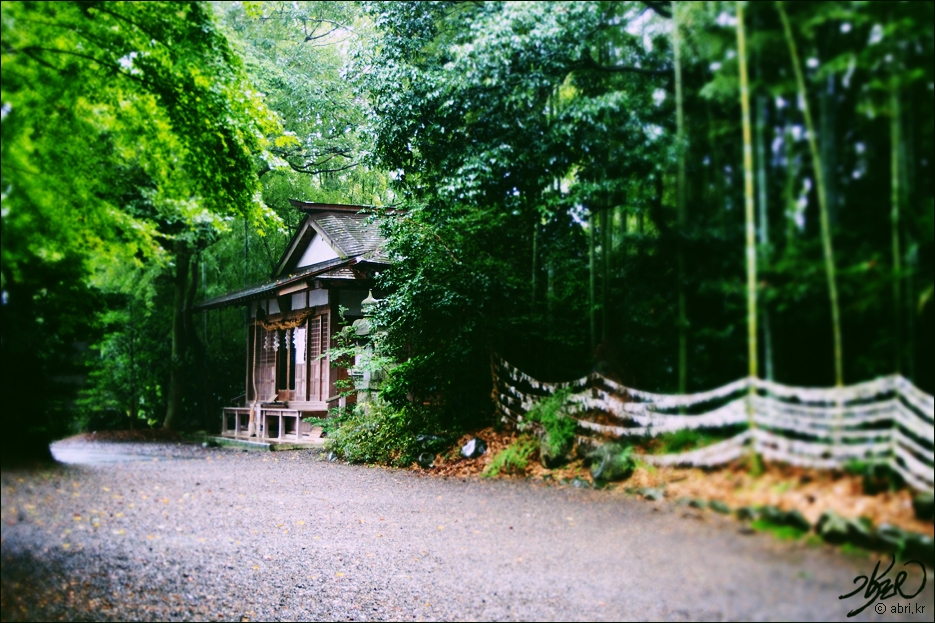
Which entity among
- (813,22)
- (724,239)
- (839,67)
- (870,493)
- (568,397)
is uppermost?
(813,22)

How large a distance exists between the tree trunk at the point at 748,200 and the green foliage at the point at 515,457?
0.66 meters

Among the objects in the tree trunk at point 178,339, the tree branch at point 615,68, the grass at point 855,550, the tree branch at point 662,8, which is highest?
the tree branch at point 662,8

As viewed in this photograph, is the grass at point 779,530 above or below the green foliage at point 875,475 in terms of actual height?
below

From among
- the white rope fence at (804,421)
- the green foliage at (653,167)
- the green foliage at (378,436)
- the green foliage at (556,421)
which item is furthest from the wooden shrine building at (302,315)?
the white rope fence at (804,421)

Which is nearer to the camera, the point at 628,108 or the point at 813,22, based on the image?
the point at 813,22

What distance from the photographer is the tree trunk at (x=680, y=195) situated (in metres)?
1.14

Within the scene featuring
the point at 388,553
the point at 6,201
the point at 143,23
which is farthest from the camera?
the point at 388,553

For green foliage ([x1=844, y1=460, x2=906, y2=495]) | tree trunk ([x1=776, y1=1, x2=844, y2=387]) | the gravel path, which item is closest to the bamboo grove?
tree trunk ([x1=776, y1=1, x2=844, y2=387])

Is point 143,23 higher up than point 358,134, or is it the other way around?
point 143,23

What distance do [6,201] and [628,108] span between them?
157 cm

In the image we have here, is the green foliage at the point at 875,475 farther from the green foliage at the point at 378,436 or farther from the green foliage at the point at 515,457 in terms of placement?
the green foliage at the point at 378,436

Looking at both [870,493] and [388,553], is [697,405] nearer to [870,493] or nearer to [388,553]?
[870,493]

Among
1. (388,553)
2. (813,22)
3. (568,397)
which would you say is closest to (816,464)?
(568,397)

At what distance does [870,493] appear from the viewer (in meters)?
1.02
